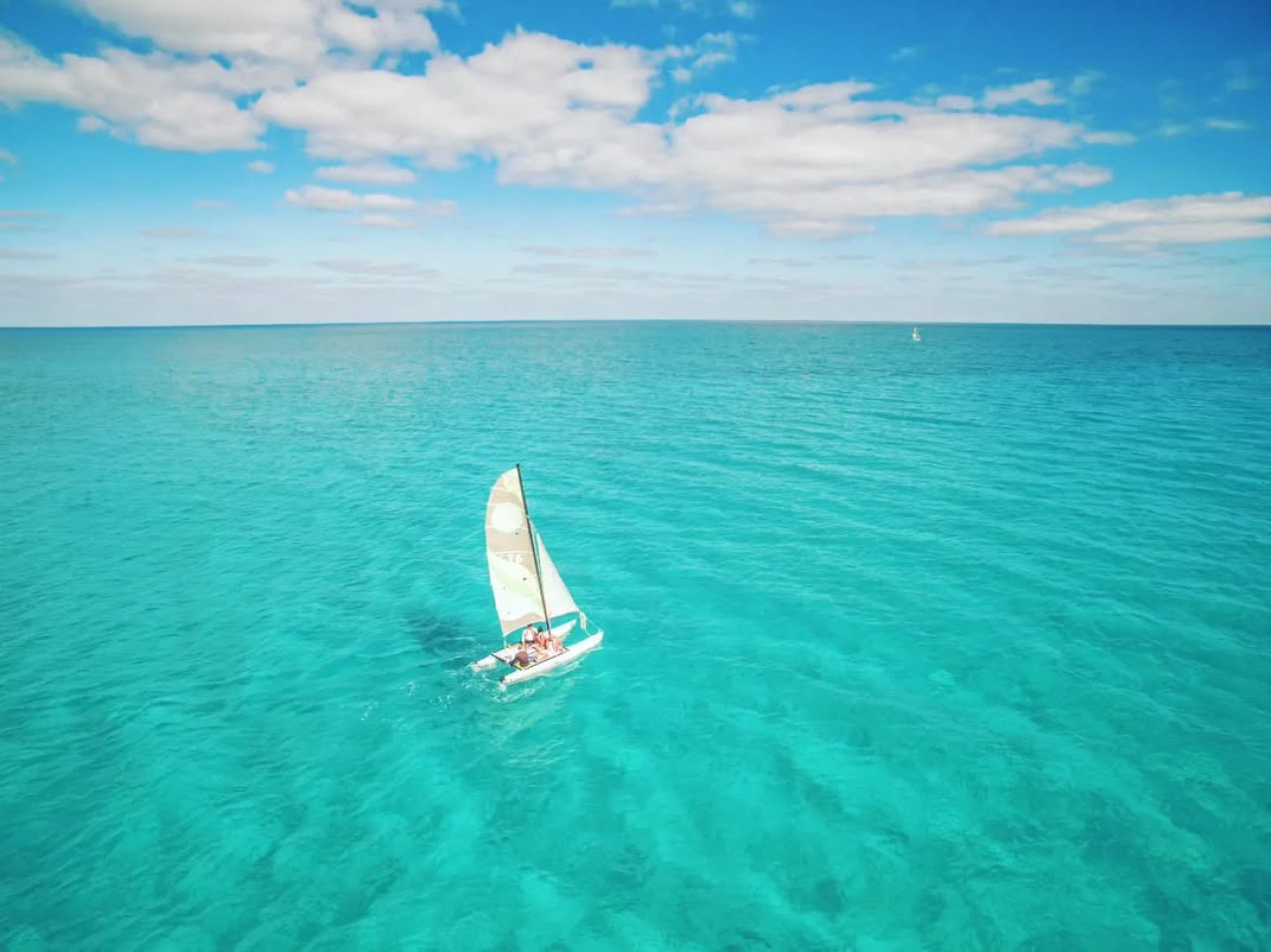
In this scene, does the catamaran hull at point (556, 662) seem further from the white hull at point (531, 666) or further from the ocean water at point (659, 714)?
the ocean water at point (659, 714)

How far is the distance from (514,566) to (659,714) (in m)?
8.81

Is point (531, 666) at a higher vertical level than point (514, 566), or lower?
lower

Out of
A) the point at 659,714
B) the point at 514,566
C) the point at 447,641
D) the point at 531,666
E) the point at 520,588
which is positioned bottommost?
the point at 659,714

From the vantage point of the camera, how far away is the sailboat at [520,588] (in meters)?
26.8

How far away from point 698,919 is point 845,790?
6.87m

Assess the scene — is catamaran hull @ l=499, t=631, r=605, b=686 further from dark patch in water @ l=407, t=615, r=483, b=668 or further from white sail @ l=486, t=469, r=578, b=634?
dark patch in water @ l=407, t=615, r=483, b=668

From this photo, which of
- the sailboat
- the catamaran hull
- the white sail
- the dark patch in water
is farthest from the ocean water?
the white sail

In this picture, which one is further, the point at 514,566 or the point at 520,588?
the point at 520,588

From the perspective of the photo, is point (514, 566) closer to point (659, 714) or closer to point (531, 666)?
point (531, 666)

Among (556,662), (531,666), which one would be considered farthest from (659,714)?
(531,666)

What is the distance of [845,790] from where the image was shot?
69.1ft

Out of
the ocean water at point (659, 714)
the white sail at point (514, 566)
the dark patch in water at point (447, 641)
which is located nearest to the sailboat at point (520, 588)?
the white sail at point (514, 566)

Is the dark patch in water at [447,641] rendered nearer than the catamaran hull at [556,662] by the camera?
No

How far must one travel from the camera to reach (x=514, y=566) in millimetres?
27766
